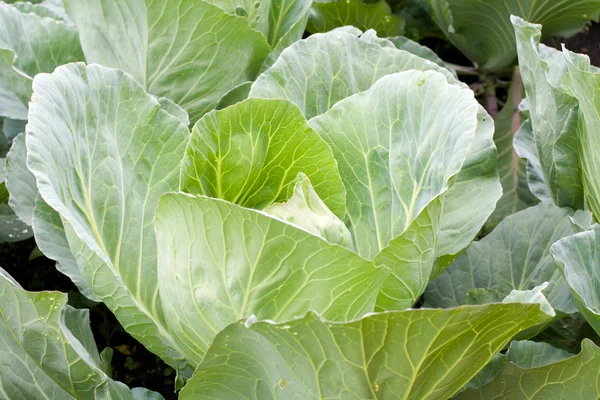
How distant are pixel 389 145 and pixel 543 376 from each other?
0.40 meters

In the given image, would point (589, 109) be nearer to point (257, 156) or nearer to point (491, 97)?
point (257, 156)

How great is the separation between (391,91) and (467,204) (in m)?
0.24

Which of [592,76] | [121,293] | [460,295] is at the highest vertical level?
[592,76]

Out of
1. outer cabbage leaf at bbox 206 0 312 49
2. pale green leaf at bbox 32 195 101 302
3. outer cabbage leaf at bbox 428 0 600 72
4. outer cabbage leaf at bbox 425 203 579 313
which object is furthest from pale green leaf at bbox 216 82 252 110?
outer cabbage leaf at bbox 428 0 600 72

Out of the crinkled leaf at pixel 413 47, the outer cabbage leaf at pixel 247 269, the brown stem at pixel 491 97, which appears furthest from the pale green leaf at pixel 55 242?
the brown stem at pixel 491 97

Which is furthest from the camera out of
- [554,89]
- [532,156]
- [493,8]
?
[493,8]

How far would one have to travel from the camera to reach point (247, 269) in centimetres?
86

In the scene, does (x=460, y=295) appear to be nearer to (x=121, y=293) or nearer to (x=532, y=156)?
(x=532, y=156)

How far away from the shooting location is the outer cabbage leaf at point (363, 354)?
76 centimetres

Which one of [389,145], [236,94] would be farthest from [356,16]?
[389,145]

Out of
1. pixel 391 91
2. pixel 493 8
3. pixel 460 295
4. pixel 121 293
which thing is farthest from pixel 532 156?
pixel 121 293

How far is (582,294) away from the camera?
98 cm

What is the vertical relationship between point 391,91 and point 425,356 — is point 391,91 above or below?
above

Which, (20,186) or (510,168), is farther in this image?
(510,168)
